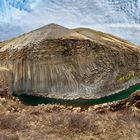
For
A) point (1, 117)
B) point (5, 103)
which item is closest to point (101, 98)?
point (5, 103)

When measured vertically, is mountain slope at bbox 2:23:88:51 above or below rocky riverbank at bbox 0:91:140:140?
below

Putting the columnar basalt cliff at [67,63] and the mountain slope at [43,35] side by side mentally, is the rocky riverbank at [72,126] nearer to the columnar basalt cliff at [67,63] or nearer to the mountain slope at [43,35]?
the columnar basalt cliff at [67,63]

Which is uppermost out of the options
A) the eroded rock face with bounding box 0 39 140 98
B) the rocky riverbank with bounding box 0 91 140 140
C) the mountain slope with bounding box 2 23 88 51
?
the rocky riverbank with bounding box 0 91 140 140

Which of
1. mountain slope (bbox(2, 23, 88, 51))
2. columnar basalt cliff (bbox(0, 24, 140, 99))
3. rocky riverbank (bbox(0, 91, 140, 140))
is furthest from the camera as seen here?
mountain slope (bbox(2, 23, 88, 51))

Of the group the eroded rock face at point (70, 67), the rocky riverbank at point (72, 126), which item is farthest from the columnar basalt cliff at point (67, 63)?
the rocky riverbank at point (72, 126)

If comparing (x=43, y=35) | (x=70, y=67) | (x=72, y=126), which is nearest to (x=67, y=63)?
(x=70, y=67)

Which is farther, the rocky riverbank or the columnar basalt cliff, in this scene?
the columnar basalt cliff

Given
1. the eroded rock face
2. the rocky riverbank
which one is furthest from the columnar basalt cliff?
the rocky riverbank

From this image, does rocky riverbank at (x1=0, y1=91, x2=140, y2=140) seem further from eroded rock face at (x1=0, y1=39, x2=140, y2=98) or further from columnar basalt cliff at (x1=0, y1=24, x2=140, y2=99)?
eroded rock face at (x1=0, y1=39, x2=140, y2=98)
